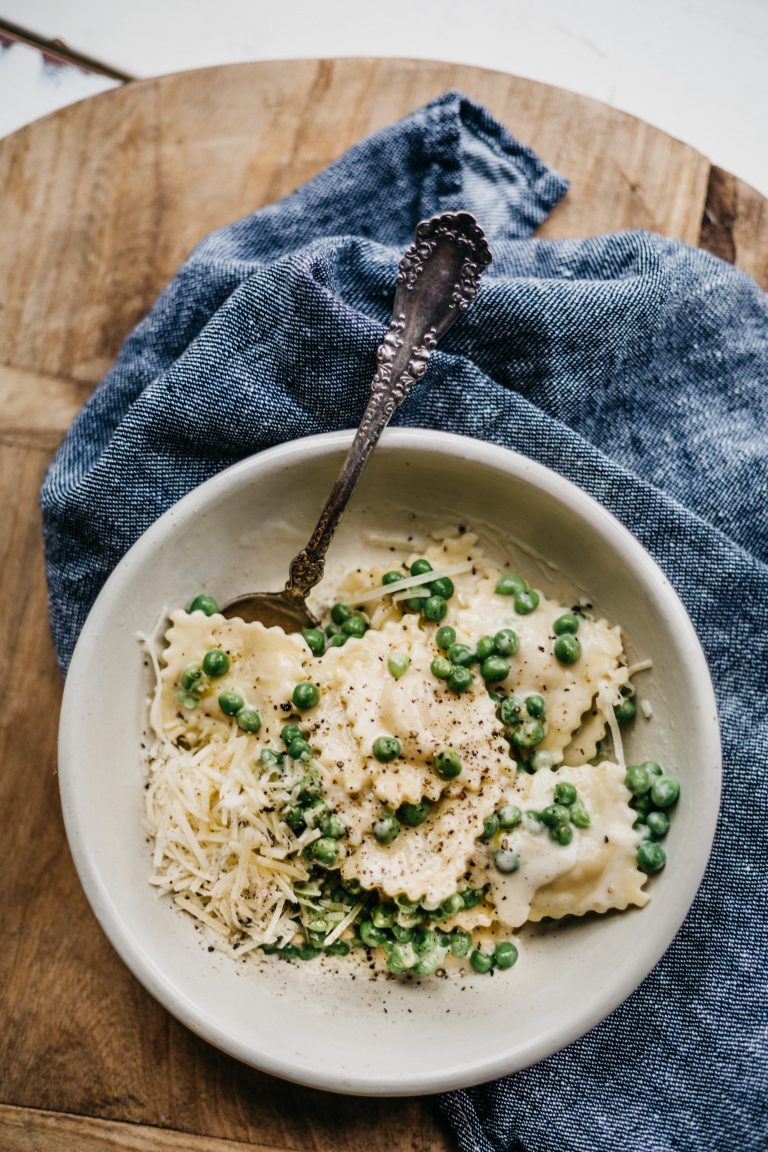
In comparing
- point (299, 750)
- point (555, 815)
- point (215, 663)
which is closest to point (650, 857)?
point (555, 815)

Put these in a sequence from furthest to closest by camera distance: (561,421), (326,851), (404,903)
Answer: (561,421) → (404,903) → (326,851)

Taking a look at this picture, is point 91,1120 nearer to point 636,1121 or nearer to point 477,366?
point 636,1121

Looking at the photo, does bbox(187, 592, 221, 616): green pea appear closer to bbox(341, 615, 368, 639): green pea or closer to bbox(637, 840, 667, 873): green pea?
bbox(341, 615, 368, 639): green pea

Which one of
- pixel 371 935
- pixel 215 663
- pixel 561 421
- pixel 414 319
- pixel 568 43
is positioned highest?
pixel 568 43

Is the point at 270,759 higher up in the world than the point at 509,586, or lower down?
lower down

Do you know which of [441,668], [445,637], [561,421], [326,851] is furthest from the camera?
[561,421]

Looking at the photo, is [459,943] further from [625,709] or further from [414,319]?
[414,319]

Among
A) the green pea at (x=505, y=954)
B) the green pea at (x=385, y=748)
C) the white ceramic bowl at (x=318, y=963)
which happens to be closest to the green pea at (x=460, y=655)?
the green pea at (x=385, y=748)
